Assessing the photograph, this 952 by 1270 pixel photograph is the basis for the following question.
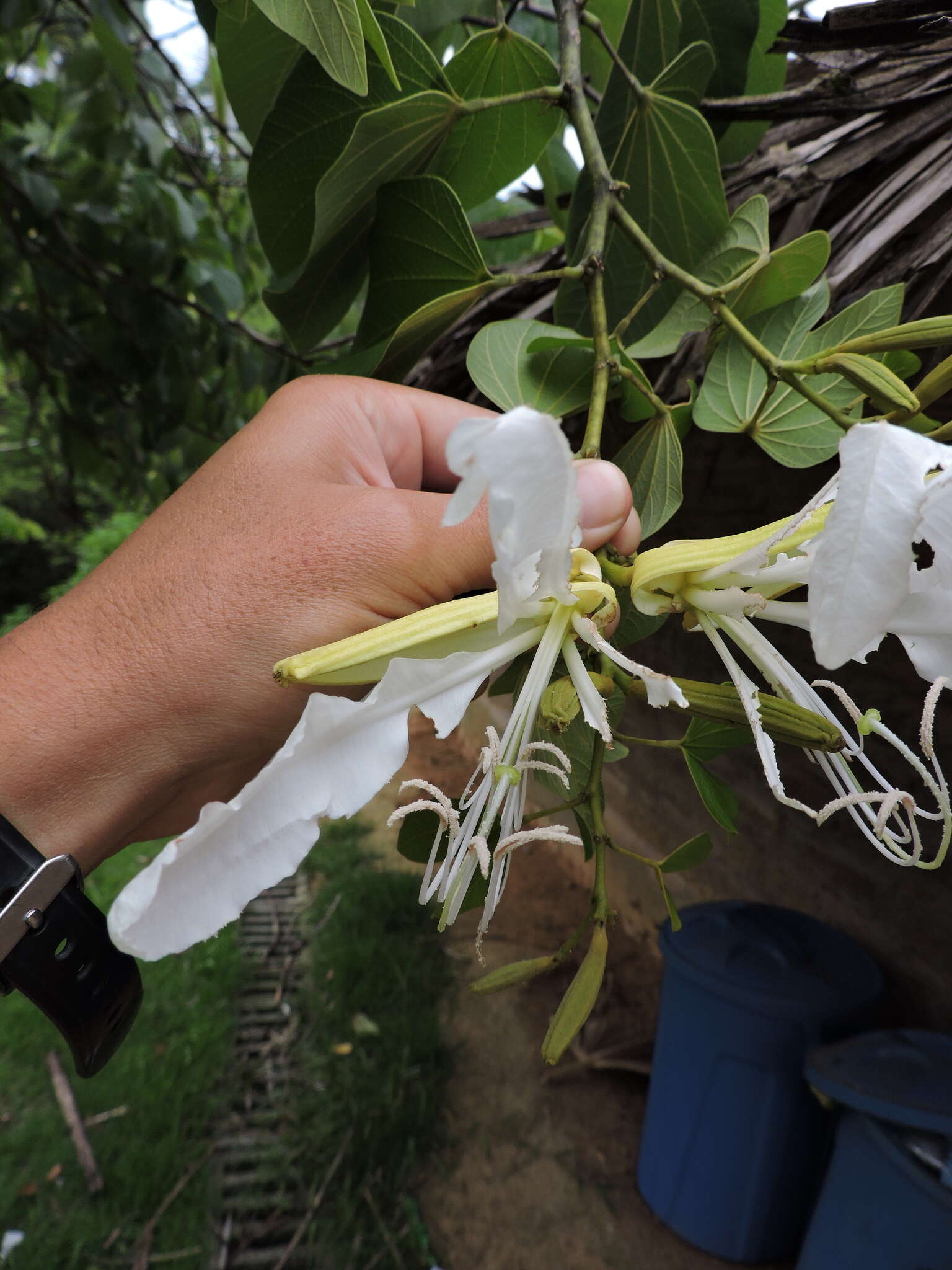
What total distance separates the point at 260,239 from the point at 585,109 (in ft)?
1.19

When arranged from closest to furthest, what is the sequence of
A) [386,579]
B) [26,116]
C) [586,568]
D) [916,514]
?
[916,514]
[586,568]
[386,579]
[26,116]

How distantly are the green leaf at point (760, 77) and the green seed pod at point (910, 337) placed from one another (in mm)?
577

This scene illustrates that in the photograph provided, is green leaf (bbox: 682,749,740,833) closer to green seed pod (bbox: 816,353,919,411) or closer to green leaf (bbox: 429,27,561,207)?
green seed pod (bbox: 816,353,919,411)

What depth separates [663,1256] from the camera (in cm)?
218

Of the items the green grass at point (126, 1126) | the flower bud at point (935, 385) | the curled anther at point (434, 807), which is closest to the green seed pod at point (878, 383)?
the flower bud at point (935, 385)

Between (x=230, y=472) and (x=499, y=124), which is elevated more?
(x=499, y=124)

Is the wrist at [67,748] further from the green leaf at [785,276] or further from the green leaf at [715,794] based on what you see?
the green leaf at [785,276]

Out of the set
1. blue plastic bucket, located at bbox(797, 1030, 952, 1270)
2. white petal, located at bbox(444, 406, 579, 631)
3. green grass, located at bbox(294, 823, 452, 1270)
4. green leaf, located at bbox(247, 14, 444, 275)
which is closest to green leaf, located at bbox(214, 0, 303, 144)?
green leaf, located at bbox(247, 14, 444, 275)

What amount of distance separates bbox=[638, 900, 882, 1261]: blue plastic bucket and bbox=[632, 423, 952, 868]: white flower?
1594mm

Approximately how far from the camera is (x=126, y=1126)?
7.71 feet

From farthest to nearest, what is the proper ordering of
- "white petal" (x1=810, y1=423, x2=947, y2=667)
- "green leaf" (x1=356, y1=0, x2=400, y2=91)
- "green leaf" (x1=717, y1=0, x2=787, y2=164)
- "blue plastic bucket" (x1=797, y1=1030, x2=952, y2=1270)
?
1. "blue plastic bucket" (x1=797, y1=1030, x2=952, y2=1270)
2. "green leaf" (x1=717, y1=0, x2=787, y2=164)
3. "green leaf" (x1=356, y1=0, x2=400, y2=91)
4. "white petal" (x1=810, y1=423, x2=947, y2=667)

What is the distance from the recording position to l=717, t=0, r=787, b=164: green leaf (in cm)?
93

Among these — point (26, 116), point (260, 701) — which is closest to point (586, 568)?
point (260, 701)

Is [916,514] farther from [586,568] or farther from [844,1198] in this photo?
[844,1198]
